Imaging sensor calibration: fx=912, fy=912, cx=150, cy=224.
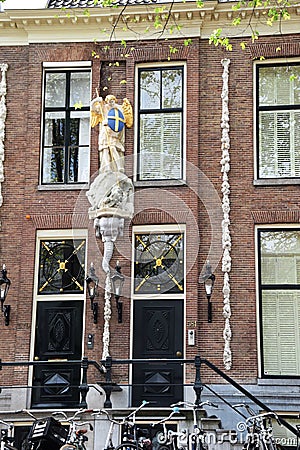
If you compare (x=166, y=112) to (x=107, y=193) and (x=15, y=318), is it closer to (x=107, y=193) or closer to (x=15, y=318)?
(x=107, y=193)

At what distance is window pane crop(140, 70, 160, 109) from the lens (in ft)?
60.3

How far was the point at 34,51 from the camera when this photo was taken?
18.7m

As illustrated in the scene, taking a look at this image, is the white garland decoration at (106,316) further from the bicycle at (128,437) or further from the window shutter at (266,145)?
the window shutter at (266,145)

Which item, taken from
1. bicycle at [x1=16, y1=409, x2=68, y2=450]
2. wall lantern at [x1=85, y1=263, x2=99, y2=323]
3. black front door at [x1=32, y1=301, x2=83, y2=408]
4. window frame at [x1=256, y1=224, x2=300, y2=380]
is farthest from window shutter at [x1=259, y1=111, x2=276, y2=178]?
bicycle at [x1=16, y1=409, x2=68, y2=450]

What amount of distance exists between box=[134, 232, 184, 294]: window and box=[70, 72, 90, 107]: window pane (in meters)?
3.22

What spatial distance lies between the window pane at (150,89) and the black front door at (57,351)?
4.23 meters

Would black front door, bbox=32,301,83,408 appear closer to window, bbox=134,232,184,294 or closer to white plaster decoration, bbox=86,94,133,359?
white plaster decoration, bbox=86,94,133,359

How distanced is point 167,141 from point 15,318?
4.58 metres

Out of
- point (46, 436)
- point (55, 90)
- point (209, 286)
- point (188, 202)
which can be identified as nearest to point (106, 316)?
point (209, 286)

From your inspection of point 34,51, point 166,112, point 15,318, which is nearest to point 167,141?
point 166,112

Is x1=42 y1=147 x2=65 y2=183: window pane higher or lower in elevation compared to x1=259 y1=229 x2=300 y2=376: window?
higher

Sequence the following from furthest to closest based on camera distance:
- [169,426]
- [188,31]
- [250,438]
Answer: [188,31], [169,426], [250,438]

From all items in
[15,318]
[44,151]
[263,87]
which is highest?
[263,87]

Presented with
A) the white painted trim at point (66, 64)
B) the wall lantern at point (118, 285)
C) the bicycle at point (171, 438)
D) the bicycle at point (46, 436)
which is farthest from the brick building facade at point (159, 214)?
the bicycle at point (46, 436)
